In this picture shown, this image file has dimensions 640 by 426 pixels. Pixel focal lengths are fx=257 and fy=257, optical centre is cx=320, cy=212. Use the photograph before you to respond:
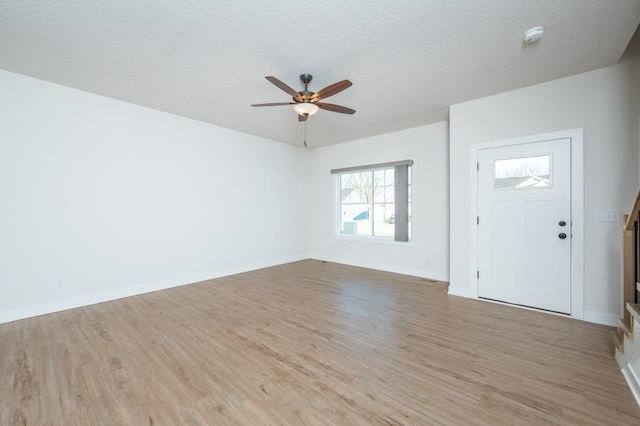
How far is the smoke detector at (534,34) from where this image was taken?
2.13 metres

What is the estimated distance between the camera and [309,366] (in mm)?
2023

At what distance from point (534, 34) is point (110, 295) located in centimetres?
555

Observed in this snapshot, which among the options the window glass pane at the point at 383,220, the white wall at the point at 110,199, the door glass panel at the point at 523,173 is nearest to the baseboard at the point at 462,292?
the door glass panel at the point at 523,173

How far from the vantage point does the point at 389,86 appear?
3.14 m

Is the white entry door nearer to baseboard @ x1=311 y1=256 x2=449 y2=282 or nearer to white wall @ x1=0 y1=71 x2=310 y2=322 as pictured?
baseboard @ x1=311 y1=256 x2=449 y2=282

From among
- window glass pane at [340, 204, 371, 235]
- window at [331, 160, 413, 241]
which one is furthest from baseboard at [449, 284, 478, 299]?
window glass pane at [340, 204, 371, 235]

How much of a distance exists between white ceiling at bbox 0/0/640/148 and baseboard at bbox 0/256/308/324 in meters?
2.68

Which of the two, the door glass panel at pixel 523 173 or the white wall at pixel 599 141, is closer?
the white wall at pixel 599 141

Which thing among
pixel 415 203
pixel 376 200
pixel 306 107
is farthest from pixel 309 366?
pixel 376 200

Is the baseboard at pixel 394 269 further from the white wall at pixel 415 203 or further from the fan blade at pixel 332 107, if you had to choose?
the fan blade at pixel 332 107

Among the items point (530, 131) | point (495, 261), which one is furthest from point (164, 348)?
point (530, 131)

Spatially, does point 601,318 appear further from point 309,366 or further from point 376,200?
point 376,200

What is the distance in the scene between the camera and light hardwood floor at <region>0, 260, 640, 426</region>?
61.7 inches

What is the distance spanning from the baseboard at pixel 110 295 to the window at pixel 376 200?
241 centimetres
